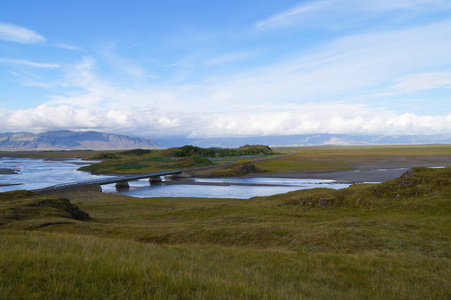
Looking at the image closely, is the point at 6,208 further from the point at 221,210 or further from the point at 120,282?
the point at 120,282

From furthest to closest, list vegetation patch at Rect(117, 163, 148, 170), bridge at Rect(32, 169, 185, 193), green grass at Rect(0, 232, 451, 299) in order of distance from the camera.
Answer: vegetation patch at Rect(117, 163, 148, 170)
bridge at Rect(32, 169, 185, 193)
green grass at Rect(0, 232, 451, 299)

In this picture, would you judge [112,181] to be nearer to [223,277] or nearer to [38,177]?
[38,177]

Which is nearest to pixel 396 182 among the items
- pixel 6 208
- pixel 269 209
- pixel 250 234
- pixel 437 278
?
pixel 269 209

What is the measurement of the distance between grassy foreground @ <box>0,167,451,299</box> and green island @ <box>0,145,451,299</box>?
0.11ft

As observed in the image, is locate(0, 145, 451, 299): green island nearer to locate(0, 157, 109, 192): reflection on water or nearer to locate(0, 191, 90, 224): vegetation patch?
locate(0, 191, 90, 224): vegetation patch

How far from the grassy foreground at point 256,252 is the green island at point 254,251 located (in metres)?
0.03

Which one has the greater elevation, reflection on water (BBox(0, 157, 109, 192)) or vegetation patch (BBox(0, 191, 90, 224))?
vegetation patch (BBox(0, 191, 90, 224))

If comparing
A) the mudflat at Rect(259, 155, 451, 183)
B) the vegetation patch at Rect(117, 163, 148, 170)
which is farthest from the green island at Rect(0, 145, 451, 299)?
the vegetation patch at Rect(117, 163, 148, 170)

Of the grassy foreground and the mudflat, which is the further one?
the mudflat

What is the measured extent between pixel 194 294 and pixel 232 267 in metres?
3.20

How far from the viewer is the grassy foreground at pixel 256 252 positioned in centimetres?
513

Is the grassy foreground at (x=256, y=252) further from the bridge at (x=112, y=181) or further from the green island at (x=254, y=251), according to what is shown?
the bridge at (x=112, y=181)

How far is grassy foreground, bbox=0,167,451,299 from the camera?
5.13 meters

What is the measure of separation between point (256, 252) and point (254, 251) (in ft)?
0.96
